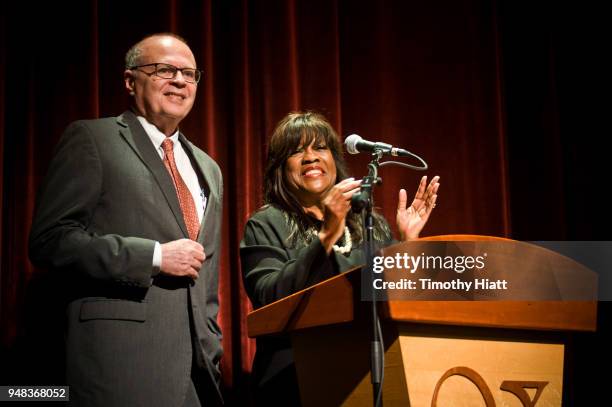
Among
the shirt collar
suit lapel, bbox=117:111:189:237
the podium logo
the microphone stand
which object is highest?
the shirt collar

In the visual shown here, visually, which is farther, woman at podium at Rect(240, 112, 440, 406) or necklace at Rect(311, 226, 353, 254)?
necklace at Rect(311, 226, 353, 254)

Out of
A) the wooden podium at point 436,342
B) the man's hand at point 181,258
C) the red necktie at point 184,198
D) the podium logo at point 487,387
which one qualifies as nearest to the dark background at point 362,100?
the red necktie at point 184,198

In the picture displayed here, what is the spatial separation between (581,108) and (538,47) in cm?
37

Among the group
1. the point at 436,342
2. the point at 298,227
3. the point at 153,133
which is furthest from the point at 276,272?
the point at 436,342

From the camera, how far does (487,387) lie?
1.42m

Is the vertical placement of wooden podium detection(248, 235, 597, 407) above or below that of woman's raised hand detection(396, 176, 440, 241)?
below

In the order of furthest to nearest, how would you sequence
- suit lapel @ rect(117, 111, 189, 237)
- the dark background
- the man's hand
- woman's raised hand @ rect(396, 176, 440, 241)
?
the dark background
woman's raised hand @ rect(396, 176, 440, 241)
suit lapel @ rect(117, 111, 189, 237)
the man's hand

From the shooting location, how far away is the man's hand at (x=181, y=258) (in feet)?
6.17

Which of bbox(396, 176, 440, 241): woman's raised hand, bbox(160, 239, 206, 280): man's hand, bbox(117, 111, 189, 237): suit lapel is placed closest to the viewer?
bbox(160, 239, 206, 280): man's hand

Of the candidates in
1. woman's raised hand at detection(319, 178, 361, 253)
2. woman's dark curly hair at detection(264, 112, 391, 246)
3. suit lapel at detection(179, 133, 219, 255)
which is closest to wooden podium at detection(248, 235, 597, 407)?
woman's raised hand at detection(319, 178, 361, 253)

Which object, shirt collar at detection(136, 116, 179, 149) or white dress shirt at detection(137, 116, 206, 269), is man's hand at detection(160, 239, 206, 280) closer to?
white dress shirt at detection(137, 116, 206, 269)

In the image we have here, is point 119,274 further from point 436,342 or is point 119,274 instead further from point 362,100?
point 362,100

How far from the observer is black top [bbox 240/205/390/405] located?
6.26 feet

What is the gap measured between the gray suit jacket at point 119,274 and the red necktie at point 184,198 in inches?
1.5
